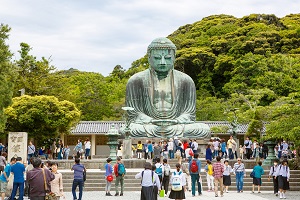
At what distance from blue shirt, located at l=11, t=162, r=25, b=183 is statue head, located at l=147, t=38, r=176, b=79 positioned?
1649 cm

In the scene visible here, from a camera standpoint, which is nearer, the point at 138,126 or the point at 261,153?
the point at 261,153

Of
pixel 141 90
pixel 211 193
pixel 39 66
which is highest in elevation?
pixel 39 66

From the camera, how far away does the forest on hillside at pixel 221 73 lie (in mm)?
36969

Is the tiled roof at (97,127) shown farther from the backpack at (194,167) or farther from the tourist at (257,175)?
the backpack at (194,167)

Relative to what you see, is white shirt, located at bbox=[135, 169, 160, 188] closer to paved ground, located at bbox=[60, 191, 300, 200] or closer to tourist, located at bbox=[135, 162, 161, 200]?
tourist, located at bbox=[135, 162, 161, 200]

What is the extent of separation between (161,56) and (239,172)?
12.5m

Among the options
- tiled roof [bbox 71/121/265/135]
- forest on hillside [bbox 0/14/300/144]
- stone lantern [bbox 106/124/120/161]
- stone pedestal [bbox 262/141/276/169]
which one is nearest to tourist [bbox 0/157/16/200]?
stone lantern [bbox 106/124/120/161]

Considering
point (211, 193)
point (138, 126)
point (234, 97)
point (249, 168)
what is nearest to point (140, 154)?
point (138, 126)

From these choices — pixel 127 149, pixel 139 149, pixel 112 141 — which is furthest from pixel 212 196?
pixel 139 149

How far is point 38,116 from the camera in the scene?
30625 mm

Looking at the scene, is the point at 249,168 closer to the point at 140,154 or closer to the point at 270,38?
the point at 140,154

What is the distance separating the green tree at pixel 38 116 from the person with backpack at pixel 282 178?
1692 cm

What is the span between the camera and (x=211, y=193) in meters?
17.3

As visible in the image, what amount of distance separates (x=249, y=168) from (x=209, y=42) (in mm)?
32608
